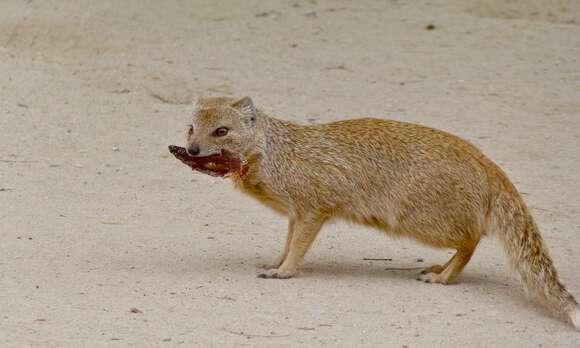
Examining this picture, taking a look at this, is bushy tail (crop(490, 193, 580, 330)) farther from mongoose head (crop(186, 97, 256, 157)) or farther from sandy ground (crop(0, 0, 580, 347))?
mongoose head (crop(186, 97, 256, 157))

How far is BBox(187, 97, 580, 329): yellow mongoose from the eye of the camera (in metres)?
5.32

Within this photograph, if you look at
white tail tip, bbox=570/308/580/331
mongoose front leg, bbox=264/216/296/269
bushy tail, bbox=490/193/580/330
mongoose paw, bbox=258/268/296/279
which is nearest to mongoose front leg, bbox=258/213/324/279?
mongoose paw, bbox=258/268/296/279

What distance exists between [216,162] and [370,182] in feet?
2.35

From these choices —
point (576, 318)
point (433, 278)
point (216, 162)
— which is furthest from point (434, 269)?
point (216, 162)

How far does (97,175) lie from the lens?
6.79m

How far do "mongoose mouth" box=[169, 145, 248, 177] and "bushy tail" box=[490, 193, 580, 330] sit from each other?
116 cm

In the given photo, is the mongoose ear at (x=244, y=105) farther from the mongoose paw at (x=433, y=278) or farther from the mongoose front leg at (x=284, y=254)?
the mongoose paw at (x=433, y=278)

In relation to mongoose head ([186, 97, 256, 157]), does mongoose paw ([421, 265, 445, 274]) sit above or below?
below

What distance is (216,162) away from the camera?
5.29 meters

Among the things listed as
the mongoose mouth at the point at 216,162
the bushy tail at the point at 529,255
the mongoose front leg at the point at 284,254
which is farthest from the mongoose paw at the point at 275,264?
the bushy tail at the point at 529,255

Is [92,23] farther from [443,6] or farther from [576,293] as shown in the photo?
[576,293]

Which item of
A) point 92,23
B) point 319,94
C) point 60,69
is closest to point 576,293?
point 319,94

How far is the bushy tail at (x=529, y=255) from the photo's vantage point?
4.91m

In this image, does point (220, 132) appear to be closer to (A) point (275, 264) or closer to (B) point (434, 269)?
(A) point (275, 264)
